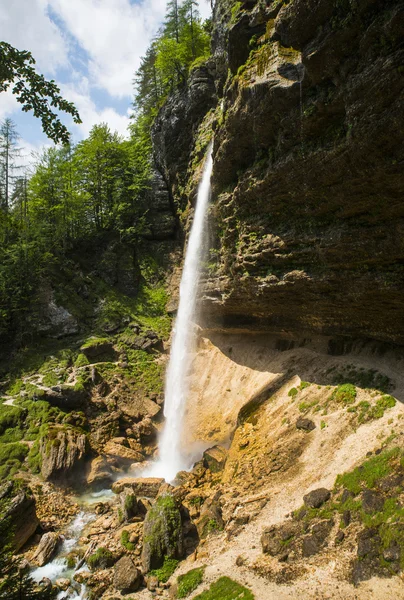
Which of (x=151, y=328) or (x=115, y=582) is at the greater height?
(x=151, y=328)

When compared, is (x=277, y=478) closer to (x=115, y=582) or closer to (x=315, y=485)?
(x=315, y=485)

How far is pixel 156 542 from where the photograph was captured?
12289mm

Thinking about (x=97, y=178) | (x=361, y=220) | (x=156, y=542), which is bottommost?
(x=156, y=542)

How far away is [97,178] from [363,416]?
3049cm

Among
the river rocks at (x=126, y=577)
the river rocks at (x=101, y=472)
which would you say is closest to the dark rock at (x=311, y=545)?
the river rocks at (x=126, y=577)

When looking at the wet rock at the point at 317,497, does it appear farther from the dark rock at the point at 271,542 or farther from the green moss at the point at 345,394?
the green moss at the point at 345,394

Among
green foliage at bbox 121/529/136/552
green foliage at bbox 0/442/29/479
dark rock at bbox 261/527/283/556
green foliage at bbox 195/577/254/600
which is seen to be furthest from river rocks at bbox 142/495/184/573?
green foliage at bbox 0/442/29/479

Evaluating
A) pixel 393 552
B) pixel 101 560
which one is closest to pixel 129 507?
pixel 101 560

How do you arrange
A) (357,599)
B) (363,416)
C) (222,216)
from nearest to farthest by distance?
(357,599) < (363,416) < (222,216)

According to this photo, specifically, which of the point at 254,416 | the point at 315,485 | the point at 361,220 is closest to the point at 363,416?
the point at 315,485

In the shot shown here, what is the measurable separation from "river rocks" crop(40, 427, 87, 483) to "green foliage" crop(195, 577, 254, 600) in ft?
Result: 32.1

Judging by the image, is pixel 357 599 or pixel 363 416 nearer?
pixel 357 599

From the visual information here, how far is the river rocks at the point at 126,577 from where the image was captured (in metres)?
11.4

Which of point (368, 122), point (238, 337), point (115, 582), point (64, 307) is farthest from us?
point (64, 307)
